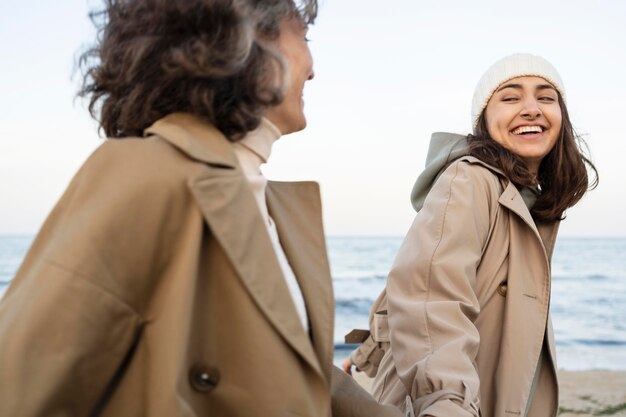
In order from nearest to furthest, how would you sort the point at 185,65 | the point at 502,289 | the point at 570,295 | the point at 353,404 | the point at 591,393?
the point at 185,65 → the point at 353,404 → the point at 502,289 → the point at 591,393 → the point at 570,295

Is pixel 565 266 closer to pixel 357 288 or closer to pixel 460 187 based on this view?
pixel 357 288

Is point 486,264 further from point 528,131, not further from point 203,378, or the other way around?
point 203,378

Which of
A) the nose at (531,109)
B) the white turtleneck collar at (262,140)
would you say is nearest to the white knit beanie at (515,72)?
the nose at (531,109)

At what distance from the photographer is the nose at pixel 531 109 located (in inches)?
116

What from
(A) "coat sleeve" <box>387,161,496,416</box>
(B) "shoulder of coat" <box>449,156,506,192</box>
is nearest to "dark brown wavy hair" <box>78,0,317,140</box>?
(A) "coat sleeve" <box>387,161,496,416</box>

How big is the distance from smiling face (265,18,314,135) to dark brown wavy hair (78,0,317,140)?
5.3 inches

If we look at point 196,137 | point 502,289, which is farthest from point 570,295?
point 196,137

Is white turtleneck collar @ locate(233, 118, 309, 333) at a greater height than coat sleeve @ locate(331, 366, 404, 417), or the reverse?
white turtleneck collar @ locate(233, 118, 309, 333)

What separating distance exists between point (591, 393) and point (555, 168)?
Answer: 6.50 m

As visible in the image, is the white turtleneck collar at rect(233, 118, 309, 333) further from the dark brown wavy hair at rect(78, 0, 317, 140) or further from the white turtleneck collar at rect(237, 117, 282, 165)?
the dark brown wavy hair at rect(78, 0, 317, 140)

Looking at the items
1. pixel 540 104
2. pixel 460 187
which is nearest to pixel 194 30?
pixel 460 187

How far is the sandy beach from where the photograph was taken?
775cm

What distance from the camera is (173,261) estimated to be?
61.4 inches

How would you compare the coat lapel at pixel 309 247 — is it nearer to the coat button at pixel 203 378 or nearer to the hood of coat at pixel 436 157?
the coat button at pixel 203 378
